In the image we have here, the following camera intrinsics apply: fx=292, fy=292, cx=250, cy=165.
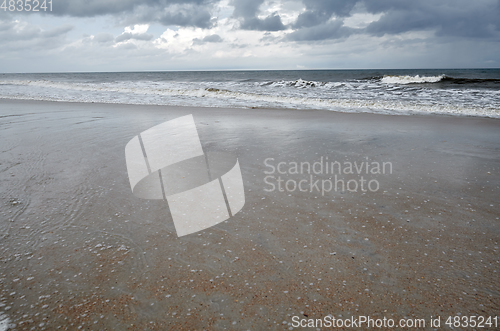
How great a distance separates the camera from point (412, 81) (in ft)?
97.3

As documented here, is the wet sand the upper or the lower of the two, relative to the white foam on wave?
lower

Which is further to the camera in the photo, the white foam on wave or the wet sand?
the white foam on wave

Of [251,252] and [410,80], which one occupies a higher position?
[410,80]

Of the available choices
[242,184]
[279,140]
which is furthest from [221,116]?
[242,184]

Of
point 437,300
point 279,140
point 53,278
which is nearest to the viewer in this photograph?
point 437,300

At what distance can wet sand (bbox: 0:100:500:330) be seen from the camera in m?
1.48

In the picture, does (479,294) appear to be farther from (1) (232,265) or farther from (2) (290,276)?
(1) (232,265)

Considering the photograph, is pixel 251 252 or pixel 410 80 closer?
pixel 251 252

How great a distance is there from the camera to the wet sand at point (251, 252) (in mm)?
1479

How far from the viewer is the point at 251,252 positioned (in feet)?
6.37

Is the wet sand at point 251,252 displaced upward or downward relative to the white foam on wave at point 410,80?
downward

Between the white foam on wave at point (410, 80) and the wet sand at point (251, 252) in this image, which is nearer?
the wet sand at point (251, 252)

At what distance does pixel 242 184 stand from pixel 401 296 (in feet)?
5.93

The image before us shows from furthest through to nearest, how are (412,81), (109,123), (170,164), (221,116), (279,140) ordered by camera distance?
(412,81) → (221,116) → (109,123) → (279,140) → (170,164)
